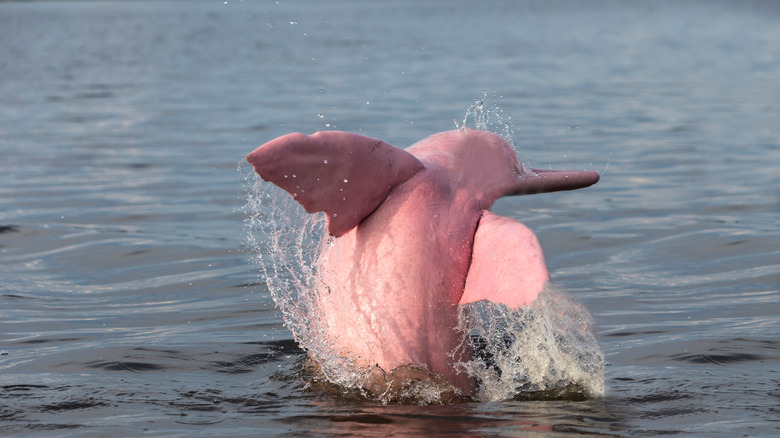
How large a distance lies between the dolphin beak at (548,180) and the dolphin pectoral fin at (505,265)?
43cm

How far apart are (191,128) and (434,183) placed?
12.8m

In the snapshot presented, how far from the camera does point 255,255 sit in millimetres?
9086

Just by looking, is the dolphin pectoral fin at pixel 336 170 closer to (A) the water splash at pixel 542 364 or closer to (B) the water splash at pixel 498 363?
(B) the water splash at pixel 498 363

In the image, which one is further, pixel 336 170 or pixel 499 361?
pixel 499 361

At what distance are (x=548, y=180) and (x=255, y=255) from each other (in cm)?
433

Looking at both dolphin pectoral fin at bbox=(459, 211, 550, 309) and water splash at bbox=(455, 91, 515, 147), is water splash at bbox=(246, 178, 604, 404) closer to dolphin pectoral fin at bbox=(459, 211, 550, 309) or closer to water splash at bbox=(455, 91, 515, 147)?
dolphin pectoral fin at bbox=(459, 211, 550, 309)

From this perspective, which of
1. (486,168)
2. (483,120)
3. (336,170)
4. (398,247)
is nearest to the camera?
(336,170)

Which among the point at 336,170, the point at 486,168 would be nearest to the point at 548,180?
the point at 486,168

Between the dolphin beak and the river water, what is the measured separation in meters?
1.12

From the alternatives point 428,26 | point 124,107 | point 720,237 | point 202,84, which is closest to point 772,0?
point 428,26

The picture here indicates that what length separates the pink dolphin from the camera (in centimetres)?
463

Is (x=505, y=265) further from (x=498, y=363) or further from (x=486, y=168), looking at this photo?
(x=498, y=363)

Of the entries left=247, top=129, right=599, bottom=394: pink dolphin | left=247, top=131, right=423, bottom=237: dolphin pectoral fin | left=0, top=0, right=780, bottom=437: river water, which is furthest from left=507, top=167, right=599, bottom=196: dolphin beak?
left=0, top=0, right=780, bottom=437: river water

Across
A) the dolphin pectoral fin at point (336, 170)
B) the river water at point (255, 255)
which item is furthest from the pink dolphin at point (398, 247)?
the river water at point (255, 255)
